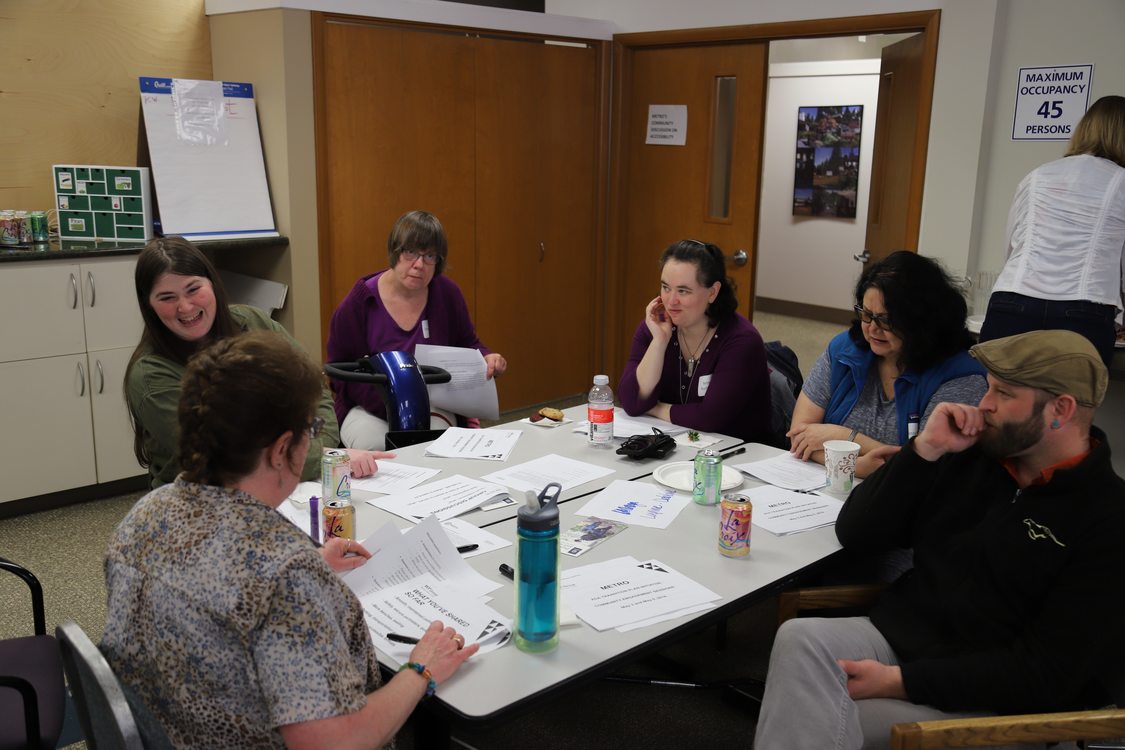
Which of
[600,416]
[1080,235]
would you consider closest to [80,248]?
[600,416]

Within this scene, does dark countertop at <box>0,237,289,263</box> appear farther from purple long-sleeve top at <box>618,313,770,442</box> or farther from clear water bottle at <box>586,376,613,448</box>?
clear water bottle at <box>586,376,613,448</box>

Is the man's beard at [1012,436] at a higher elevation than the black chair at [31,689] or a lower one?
higher

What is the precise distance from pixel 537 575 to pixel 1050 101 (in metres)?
3.45

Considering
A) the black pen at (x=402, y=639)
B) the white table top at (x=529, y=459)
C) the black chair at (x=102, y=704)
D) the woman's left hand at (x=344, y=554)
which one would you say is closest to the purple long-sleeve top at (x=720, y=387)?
the white table top at (x=529, y=459)

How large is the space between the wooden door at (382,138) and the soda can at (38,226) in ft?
3.68

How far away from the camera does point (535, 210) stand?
5297 mm

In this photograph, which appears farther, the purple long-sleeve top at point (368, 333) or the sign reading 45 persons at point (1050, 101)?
the sign reading 45 persons at point (1050, 101)

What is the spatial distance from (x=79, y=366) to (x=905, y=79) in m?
3.80

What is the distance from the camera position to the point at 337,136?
4.46 meters

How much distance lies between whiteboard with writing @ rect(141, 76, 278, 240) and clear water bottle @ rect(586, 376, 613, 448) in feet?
7.20

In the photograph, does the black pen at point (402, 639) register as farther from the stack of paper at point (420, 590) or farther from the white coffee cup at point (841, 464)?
the white coffee cup at point (841, 464)

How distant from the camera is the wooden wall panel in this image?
13.4ft

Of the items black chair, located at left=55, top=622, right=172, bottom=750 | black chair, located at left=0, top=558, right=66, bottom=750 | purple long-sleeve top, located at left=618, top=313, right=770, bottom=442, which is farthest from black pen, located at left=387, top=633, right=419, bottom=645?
purple long-sleeve top, located at left=618, top=313, right=770, bottom=442

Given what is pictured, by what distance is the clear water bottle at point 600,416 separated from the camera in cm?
278
